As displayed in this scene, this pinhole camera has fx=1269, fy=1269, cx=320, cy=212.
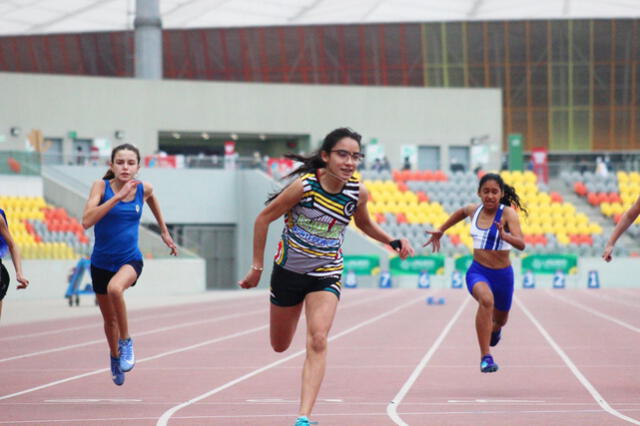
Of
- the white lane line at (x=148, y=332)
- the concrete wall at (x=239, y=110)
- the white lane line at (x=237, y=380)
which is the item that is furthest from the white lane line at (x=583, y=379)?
the concrete wall at (x=239, y=110)

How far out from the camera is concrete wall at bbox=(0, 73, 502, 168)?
50719mm

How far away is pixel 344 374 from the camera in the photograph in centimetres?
1304

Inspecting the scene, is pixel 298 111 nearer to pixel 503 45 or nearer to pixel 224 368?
pixel 503 45

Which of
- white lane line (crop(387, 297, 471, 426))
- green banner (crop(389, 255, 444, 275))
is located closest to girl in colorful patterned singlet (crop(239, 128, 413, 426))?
white lane line (crop(387, 297, 471, 426))

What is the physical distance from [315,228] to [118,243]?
8.10ft

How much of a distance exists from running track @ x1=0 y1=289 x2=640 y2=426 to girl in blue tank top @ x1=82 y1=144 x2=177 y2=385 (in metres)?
0.53

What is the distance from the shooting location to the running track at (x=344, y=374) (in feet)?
30.6

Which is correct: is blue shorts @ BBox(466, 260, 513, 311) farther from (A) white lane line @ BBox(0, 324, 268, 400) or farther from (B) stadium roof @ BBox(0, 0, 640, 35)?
(B) stadium roof @ BBox(0, 0, 640, 35)

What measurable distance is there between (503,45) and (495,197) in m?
54.6

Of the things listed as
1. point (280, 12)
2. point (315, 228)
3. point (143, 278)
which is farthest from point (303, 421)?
point (280, 12)

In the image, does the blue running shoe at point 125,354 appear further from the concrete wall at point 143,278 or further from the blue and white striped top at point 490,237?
the concrete wall at point 143,278

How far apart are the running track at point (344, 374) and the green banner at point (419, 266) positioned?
17.1 meters

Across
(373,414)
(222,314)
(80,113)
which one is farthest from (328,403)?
(80,113)

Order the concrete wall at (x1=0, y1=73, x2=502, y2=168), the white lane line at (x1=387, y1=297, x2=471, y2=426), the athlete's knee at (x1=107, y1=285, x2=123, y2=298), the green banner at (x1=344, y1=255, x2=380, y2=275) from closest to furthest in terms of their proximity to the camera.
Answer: the white lane line at (x1=387, y1=297, x2=471, y2=426)
the athlete's knee at (x1=107, y1=285, x2=123, y2=298)
the green banner at (x1=344, y1=255, x2=380, y2=275)
the concrete wall at (x1=0, y1=73, x2=502, y2=168)
